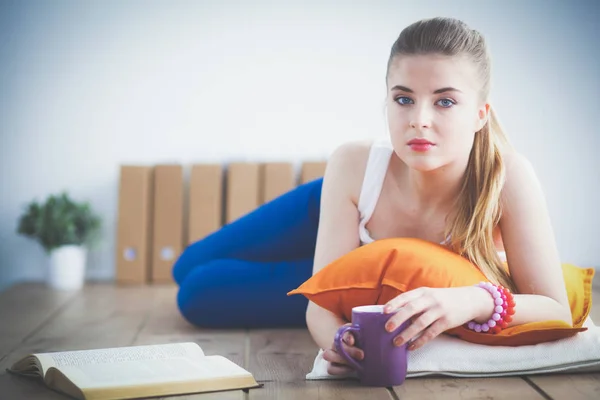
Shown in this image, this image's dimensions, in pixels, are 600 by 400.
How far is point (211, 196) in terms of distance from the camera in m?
3.61

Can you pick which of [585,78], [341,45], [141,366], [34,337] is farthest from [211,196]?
[141,366]

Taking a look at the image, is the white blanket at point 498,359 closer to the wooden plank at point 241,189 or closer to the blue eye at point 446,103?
the blue eye at point 446,103

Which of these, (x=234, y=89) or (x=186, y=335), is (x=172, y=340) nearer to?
(x=186, y=335)

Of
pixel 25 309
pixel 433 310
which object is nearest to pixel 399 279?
pixel 433 310

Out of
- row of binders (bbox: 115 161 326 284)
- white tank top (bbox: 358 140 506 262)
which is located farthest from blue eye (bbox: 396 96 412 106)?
row of binders (bbox: 115 161 326 284)

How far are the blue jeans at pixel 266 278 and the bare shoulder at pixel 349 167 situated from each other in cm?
42

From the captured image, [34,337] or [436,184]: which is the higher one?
[436,184]

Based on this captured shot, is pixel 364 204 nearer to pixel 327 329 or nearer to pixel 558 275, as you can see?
pixel 327 329

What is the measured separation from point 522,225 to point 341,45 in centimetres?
227

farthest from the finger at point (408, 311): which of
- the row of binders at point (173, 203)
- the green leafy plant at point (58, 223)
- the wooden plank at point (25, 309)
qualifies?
the green leafy plant at point (58, 223)

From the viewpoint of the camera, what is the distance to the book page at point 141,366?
4.42 feet

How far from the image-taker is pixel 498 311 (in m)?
1.45

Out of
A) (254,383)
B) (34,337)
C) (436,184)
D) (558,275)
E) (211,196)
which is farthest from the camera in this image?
(211,196)

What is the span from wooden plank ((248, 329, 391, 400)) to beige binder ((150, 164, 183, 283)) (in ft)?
4.76
